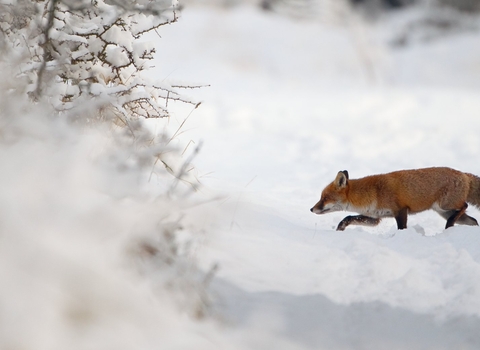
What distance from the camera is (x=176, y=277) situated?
3.44 meters

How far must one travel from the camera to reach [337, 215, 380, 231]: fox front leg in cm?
592

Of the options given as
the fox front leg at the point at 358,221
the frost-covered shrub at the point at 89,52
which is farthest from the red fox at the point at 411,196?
the frost-covered shrub at the point at 89,52

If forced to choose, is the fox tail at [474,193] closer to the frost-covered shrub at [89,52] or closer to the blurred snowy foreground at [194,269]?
the blurred snowy foreground at [194,269]

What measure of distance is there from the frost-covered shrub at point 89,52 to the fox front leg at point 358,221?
6.68 feet

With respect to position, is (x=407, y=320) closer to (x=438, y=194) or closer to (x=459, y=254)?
(x=459, y=254)

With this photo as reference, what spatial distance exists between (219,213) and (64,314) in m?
1.57

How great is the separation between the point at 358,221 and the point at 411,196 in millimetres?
625

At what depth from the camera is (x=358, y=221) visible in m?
6.12

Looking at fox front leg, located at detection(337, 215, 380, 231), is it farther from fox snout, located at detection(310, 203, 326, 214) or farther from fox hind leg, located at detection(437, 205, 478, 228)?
fox hind leg, located at detection(437, 205, 478, 228)

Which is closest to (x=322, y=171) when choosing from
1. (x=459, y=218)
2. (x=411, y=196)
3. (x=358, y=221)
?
(x=358, y=221)

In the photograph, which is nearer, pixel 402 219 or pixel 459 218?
pixel 402 219

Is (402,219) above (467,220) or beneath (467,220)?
beneath

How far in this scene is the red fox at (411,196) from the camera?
586 centimetres

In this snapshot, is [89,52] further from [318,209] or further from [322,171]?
[322,171]
